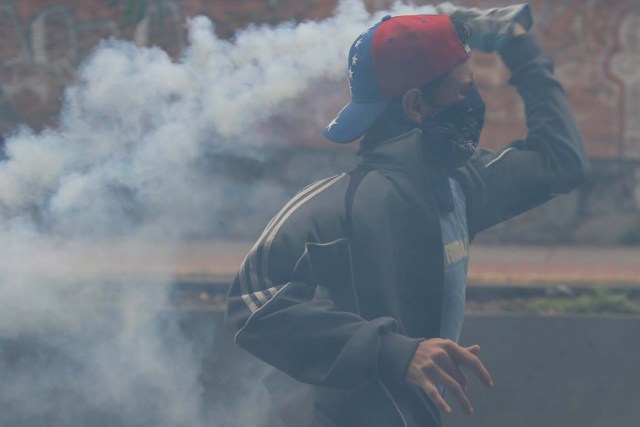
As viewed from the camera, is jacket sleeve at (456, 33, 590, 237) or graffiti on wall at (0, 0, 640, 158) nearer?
jacket sleeve at (456, 33, 590, 237)

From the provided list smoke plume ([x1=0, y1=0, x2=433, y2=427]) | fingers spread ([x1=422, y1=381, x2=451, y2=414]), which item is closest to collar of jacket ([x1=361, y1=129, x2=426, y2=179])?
fingers spread ([x1=422, y1=381, x2=451, y2=414])

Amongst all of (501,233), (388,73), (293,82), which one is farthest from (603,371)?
(501,233)

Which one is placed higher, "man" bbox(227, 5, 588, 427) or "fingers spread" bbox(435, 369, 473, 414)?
"man" bbox(227, 5, 588, 427)

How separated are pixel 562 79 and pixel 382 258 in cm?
748

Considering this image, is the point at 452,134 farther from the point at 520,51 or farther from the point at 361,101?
the point at 520,51

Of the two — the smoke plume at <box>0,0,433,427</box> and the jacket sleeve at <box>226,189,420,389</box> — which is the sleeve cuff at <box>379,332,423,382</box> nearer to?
the jacket sleeve at <box>226,189,420,389</box>

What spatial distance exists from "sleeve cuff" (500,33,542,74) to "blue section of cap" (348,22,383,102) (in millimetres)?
534

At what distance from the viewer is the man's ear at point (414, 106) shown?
2.26m

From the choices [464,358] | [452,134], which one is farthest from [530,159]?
[464,358]

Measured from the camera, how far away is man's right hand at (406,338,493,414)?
194cm

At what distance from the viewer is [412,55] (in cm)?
224

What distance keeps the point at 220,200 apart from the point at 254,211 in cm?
36

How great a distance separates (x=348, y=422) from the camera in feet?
7.28

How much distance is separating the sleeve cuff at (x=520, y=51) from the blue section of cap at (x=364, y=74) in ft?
1.75
